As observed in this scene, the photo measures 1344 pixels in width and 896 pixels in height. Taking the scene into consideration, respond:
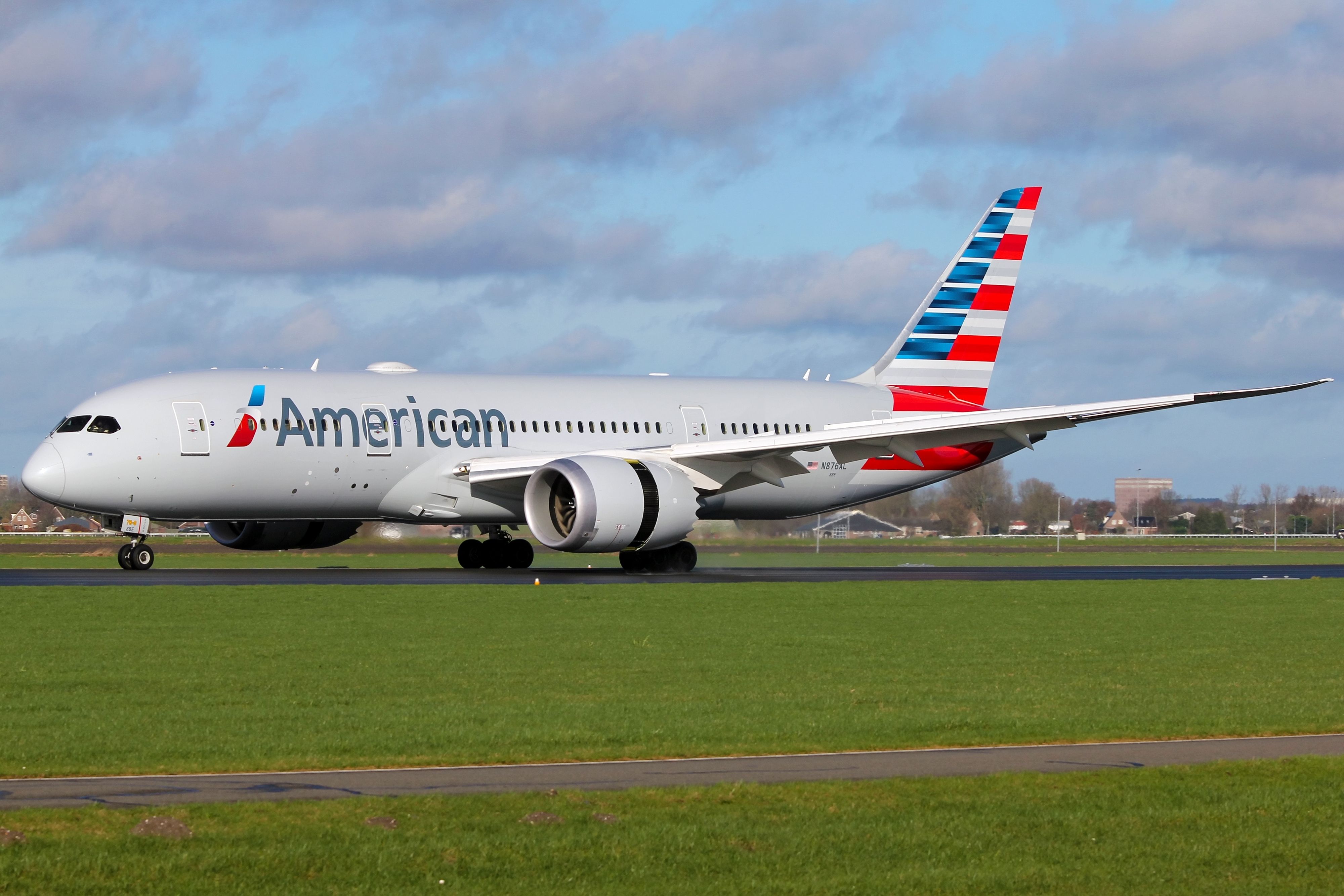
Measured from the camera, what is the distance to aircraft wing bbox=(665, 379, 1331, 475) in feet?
121

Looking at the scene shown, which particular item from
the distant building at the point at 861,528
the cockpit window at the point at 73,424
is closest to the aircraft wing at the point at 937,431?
the cockpit window at the point at 73,424

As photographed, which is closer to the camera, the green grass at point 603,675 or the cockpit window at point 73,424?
the green grass at point 603,675

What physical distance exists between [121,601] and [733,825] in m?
18.8

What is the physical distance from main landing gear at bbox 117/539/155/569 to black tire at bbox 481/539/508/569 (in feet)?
27.9

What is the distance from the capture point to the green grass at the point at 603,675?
41.9 feet

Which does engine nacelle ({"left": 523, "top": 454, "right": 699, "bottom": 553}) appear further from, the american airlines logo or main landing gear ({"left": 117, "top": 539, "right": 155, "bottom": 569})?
main landing gear ({"left": 117, "top": 539, "right": 155, "bottom": 569})

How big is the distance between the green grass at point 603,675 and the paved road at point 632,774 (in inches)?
15.4

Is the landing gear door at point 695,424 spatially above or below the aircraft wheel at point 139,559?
above

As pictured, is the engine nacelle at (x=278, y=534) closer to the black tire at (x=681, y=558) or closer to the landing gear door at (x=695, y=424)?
the black tire at (x=681, y=558)

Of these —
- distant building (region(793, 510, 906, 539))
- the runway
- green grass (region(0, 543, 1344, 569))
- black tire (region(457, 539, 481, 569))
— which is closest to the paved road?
the runway

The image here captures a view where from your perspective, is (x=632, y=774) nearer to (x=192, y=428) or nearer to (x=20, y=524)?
(x=192, y=428)

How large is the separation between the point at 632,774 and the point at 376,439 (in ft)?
85.1

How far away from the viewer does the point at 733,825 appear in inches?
385

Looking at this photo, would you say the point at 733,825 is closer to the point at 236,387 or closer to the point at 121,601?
the point at 121,601
